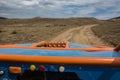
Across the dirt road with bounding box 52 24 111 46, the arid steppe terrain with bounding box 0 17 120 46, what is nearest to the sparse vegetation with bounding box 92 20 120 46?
the arid steppe terrain with bounding box 0 17 120 46

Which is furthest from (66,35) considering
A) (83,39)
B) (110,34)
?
(83,39)

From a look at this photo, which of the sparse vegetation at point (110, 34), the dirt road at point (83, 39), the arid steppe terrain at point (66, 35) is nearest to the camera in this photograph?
the dirt road at point (83, 39)

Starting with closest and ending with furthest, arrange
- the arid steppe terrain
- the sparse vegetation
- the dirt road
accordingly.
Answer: the dirt road → the sparse vegetation → the arid steppe terrain

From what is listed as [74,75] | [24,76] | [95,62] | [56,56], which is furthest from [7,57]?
[95,62]

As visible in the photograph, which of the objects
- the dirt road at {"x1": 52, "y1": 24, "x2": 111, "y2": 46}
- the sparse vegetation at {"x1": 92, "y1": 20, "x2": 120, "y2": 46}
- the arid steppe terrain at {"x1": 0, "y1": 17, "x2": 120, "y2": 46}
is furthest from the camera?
the arid steppe terrain at {"x1": 0, "y1": 17, "x2": 120, "y2": 46}

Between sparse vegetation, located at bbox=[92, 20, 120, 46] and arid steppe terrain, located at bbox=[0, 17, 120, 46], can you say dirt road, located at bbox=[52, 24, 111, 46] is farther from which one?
sparse vegetation, located at bbox=[92, 20, 120, 46]

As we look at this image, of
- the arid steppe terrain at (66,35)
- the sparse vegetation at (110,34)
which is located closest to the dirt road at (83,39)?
the arid steppe terrain at (66,35)

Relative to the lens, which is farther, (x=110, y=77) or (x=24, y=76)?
(x=24, y=76)

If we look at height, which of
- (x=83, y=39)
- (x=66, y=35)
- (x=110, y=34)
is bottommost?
(x=110, y=34)

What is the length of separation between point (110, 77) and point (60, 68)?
0.67m

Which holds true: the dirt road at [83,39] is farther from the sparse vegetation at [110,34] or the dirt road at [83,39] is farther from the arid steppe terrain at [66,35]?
the sparse vegetation at [110,34]

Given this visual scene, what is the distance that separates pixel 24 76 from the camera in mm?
3895

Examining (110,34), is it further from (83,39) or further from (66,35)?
(83,39)

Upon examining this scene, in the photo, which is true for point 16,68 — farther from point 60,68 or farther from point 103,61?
point 103,61
